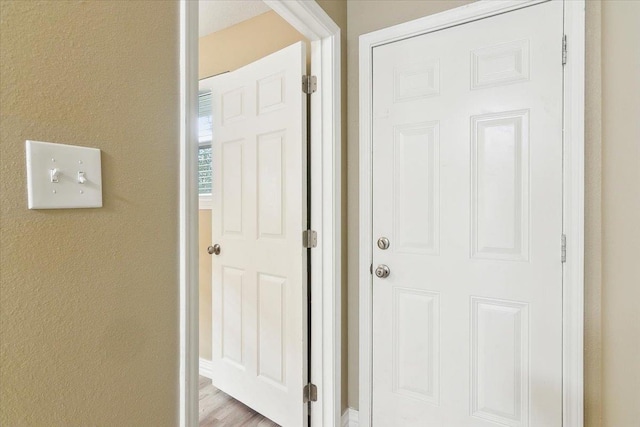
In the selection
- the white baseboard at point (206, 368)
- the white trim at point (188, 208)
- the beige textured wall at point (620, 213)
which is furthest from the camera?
the white baseboard at point (206, 368)

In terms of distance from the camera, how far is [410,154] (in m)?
1.55

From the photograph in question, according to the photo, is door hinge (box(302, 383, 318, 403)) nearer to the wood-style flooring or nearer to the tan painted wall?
the wood-style flooring

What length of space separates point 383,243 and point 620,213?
2.89 feet

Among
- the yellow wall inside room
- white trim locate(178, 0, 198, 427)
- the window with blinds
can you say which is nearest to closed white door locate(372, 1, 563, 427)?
the yellow wall inside room

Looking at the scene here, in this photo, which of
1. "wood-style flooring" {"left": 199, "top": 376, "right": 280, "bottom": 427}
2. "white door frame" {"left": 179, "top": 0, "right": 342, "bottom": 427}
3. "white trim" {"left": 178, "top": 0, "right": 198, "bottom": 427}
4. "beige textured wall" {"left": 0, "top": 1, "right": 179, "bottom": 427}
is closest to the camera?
"beige textured wall" {"left": 0, "top": 1, "right": 179, "bottom": 427}

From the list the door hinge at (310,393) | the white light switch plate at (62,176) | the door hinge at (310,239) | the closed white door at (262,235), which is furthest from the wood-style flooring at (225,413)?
the white light switch plate at (62,176)

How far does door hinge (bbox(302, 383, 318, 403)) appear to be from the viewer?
166 centimetres

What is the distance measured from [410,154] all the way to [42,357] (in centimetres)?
145

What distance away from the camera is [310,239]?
1657 millimetres

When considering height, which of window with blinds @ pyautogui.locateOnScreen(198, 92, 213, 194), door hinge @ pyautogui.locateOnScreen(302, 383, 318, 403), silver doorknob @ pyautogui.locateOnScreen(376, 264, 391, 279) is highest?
window with blinds @ pyautogui.locateOnScreen(198, 92, 213, 194)

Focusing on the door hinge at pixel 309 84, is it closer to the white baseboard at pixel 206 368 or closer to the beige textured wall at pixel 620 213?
the beige textured wall at pixel 620 213

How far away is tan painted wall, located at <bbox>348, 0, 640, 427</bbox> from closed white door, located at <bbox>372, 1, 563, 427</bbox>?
4.1 inches

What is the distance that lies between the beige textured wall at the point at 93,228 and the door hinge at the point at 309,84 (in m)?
0.83

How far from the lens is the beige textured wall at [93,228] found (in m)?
0.60
